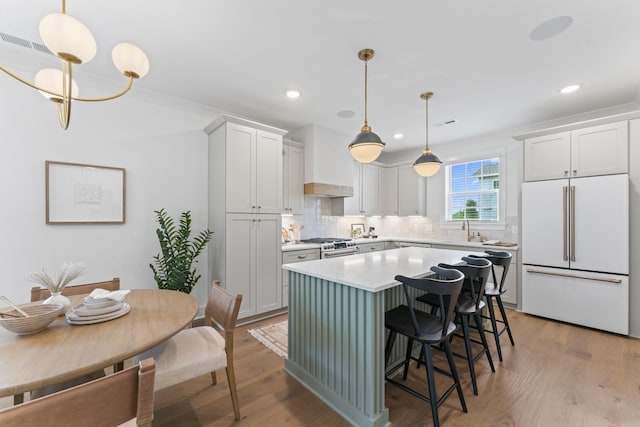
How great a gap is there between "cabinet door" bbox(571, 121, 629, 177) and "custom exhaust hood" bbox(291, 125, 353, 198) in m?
3.04

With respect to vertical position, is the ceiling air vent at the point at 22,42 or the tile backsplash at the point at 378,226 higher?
the ceiling air vent at the point at 22,42

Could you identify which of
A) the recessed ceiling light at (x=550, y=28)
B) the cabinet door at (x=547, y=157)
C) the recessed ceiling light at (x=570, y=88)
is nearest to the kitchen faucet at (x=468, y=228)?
the cabinet door at (x=547, y=157)

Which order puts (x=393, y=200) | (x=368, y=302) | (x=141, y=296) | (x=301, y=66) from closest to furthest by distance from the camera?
(x=368, y=302) → (x=141, y=296) → (x=301, y=66) → (x=393, y=200)

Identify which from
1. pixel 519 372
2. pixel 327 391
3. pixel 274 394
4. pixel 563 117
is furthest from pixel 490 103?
pixel 274 394

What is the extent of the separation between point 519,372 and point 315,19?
330 centimetres

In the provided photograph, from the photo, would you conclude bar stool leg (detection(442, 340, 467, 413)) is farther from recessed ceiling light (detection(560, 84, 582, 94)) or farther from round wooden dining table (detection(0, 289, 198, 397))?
recessed ceiling light (detection(560, 84, 582, 94))

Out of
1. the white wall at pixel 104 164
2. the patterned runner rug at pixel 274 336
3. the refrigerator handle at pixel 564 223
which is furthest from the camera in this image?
the refrigerator handle at pixel 564 223

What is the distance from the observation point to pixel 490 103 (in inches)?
138

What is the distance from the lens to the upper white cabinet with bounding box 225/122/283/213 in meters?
3.29

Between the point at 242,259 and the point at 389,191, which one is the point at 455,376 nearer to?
the point at 242,259

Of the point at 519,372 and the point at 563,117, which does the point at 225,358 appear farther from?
the point at 563,117

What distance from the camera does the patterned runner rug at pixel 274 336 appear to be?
2.75 meters

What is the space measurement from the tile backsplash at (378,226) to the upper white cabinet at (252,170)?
92 centimetres

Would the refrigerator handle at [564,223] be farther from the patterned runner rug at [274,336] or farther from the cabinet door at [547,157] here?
the patterned runner rug at [274,336]
